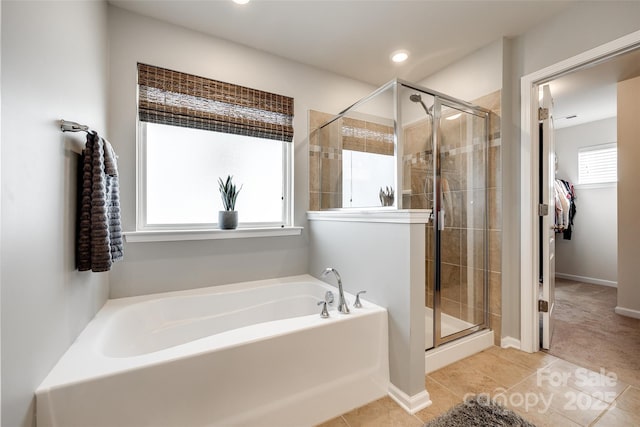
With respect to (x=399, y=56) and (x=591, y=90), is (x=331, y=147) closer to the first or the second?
(x=399, y=56)

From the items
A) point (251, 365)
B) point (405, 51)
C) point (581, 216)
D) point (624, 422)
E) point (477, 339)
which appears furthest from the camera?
point (581, 216)

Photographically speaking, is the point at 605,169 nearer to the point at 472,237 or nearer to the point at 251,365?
the point at 472,237

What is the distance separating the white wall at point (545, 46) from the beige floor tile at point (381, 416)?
48.8 inches

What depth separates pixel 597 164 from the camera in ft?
13.1

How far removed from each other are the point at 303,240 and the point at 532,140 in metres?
Result: 1.99

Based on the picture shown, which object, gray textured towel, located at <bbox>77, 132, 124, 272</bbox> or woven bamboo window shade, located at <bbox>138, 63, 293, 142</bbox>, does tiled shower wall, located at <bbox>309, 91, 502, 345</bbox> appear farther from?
gray textured towel, located at <bbox>77, 132, 124, 272</bbox>

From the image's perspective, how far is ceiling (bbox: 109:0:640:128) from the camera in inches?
74.6

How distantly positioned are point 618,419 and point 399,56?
280 cm

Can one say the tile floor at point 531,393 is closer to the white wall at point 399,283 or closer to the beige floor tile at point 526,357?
the beige floor tile at point 526,357

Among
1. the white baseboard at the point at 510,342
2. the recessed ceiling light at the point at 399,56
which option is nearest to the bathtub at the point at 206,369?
the white baseboard at the point at 510,342

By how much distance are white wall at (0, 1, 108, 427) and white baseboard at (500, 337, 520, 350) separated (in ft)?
8.94

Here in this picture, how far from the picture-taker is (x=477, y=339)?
7.00 feet

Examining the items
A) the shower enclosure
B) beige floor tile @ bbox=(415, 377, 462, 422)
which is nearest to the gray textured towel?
the shower enclosure

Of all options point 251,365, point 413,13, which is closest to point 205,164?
point 251,365
